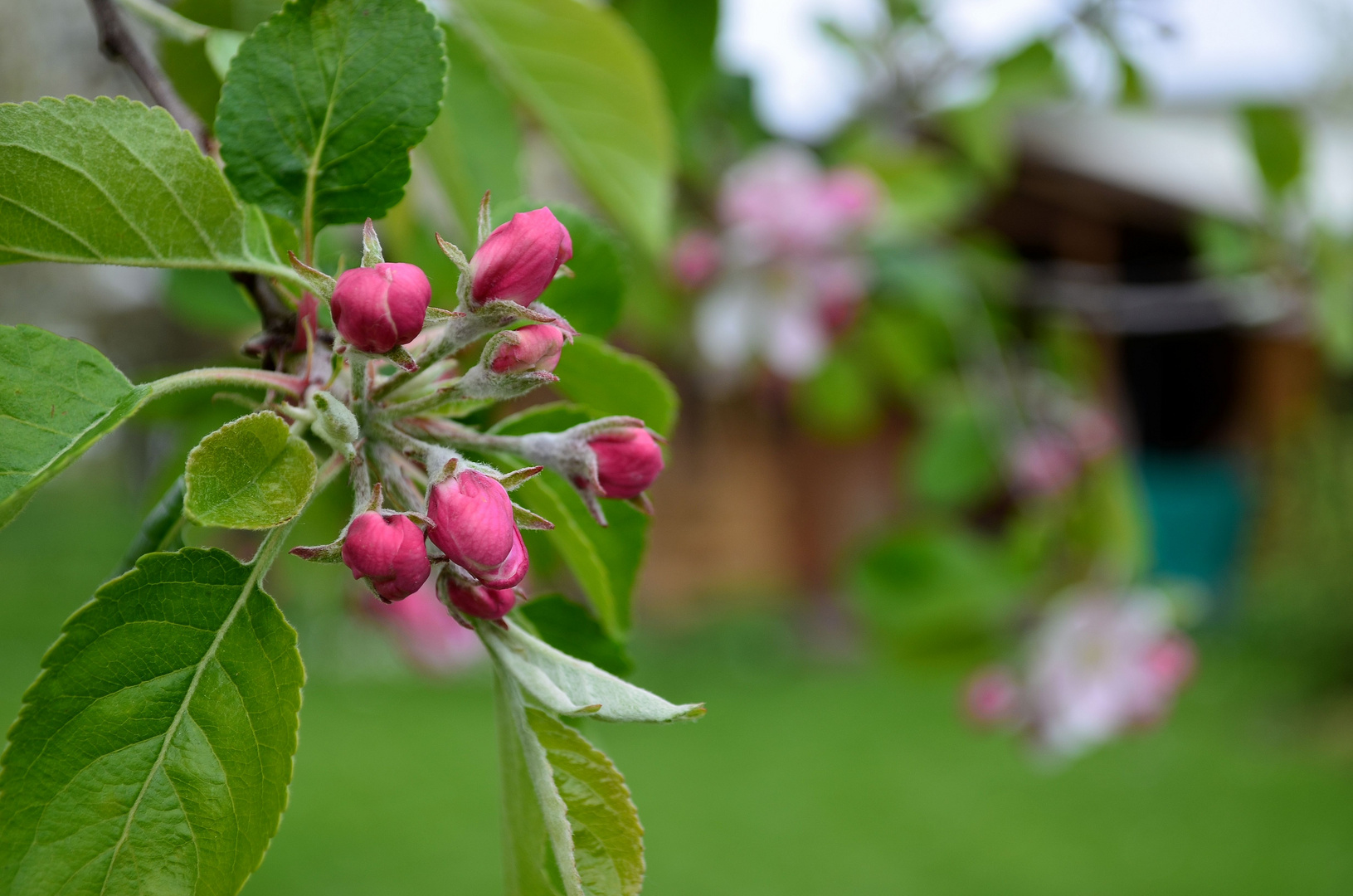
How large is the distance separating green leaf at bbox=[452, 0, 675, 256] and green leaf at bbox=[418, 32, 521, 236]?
3 centimetres

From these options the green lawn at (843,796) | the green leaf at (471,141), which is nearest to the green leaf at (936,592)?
the green leaf at (471,141)

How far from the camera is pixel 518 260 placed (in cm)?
45

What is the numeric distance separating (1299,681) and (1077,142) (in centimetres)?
376

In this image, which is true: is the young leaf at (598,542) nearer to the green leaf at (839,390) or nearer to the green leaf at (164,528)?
the green leaf at (164,528)

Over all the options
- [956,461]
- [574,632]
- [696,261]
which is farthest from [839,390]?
[574,632]

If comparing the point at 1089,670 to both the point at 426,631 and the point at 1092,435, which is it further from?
the point at 426,631

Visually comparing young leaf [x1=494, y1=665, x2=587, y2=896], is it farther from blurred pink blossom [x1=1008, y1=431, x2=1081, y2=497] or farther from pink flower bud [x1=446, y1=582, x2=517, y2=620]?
blurred pink blossom [x1=1008, y1=431, x2=1081, y2=497]

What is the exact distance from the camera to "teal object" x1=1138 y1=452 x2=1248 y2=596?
8.96 m

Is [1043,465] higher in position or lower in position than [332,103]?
lower

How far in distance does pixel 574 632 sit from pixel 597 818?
0.13 metres

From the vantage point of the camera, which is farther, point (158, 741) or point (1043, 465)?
point (1043, 465)

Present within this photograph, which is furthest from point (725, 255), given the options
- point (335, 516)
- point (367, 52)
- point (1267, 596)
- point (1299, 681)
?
point (1267, 596)

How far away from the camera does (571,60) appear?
0.91 m

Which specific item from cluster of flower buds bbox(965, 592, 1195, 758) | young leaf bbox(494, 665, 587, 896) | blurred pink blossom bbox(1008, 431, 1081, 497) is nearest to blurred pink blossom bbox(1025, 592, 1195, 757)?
cluster of flower buds bbox(965, 592, 1195, 758)
